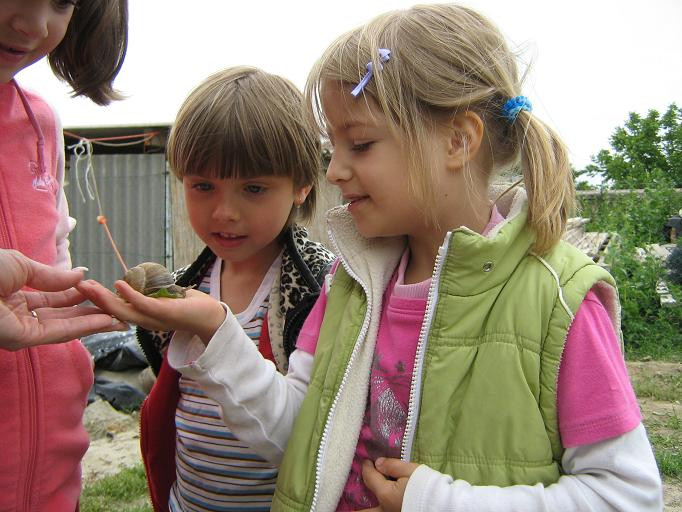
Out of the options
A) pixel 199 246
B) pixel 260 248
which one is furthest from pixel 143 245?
pixel 260 248

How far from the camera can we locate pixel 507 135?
1711 mm

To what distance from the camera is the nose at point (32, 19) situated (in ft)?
4.93

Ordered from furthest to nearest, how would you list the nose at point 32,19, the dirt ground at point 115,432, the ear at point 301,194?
the dirt ground at point 115,432 → the ear at point 301,194 → the nose at point 32,19

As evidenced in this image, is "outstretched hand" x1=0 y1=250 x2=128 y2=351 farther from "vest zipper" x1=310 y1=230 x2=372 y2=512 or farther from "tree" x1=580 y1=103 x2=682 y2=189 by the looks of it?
"tree" x1=580 y1=103 x2=682 y2=189

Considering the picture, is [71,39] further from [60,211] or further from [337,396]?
[337,396]

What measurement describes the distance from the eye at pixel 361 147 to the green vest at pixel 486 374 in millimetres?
332

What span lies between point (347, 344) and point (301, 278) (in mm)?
484

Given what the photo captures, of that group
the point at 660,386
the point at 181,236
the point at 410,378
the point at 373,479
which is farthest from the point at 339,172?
the point at 181,236

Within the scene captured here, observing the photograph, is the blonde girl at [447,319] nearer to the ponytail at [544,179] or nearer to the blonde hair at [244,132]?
the ponytail at [544,179]

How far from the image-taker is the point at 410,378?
158cm

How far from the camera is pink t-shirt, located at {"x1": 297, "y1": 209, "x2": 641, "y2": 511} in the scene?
4.28 feet

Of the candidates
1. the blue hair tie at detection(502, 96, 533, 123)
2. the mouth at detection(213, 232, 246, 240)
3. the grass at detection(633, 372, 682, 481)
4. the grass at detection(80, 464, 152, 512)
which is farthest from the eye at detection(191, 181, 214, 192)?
the grass at detection(633, 372, 682, 481)

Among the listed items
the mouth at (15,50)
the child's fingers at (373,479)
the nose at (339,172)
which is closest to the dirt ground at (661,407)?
the child's fingers at (373,479)

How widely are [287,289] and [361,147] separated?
0.63 meters
